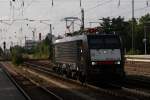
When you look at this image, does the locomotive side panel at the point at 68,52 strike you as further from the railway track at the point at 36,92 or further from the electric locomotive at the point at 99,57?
the railway track at the point at 36,92

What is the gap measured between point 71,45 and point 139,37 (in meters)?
95.9

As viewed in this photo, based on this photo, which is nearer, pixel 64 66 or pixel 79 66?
pixel 79 66

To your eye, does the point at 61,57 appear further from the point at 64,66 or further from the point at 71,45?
the point at 71,45

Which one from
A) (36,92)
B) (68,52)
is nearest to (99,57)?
(36,92)

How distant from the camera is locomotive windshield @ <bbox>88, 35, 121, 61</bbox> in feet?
83.3

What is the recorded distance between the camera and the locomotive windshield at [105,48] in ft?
83.3

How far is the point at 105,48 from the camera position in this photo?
84.9 ft

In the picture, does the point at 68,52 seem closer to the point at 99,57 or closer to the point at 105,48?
the point at 105,48

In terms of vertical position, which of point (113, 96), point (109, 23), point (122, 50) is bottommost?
point (113, 96)

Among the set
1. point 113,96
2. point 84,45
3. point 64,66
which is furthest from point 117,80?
point 64,66

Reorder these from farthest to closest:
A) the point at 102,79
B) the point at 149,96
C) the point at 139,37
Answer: the point at 139,37, the point at 102,79, the point at 149,96

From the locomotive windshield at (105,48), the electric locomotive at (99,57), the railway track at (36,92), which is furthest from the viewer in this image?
the locomotive windshield at (105,48)

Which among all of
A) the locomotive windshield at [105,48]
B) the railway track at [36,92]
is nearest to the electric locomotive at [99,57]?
the locomotive windshield at [105,48]

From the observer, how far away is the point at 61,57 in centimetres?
3478
